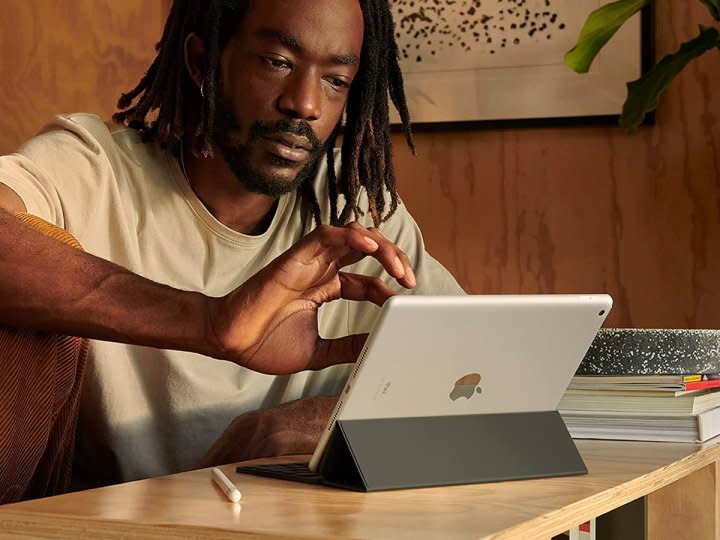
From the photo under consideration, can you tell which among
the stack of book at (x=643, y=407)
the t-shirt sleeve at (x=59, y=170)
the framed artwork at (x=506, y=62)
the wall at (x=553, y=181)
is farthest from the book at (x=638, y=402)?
the framed artwork at (x=506, y=62)

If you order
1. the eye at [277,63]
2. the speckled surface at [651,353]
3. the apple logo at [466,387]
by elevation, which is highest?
the eye at [277,63]

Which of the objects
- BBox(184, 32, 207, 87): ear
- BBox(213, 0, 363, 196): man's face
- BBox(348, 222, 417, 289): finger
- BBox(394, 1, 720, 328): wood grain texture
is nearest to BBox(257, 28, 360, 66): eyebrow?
BBox(213, 0, 363, 196): man's face

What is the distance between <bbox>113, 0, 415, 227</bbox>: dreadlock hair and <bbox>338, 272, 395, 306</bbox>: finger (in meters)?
0.53

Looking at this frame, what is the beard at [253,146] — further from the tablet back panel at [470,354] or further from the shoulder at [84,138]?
the tablet back panel at [470,354]

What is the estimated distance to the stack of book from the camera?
1.26 meters

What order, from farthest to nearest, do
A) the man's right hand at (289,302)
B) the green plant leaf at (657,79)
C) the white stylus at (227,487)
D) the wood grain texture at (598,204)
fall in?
the wood grain texture at (598,204) < the green plant leaf at (657,79) < the man's right hand at (289,302) < the white stylus at (227,487)

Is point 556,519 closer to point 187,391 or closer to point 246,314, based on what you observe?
point 246,314

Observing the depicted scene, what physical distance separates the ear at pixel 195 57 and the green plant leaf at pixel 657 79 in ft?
3.22

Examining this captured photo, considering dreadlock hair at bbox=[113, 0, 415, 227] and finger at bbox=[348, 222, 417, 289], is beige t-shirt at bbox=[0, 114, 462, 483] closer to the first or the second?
dreadlock hair at bbox=[113, 0, 415, 227]

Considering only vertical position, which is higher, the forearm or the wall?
the forearm

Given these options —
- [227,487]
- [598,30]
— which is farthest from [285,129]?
[598,30]

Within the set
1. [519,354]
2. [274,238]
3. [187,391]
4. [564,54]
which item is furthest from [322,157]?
[564,54]

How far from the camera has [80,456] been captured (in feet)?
4.71

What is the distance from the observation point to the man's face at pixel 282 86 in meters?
1.52
